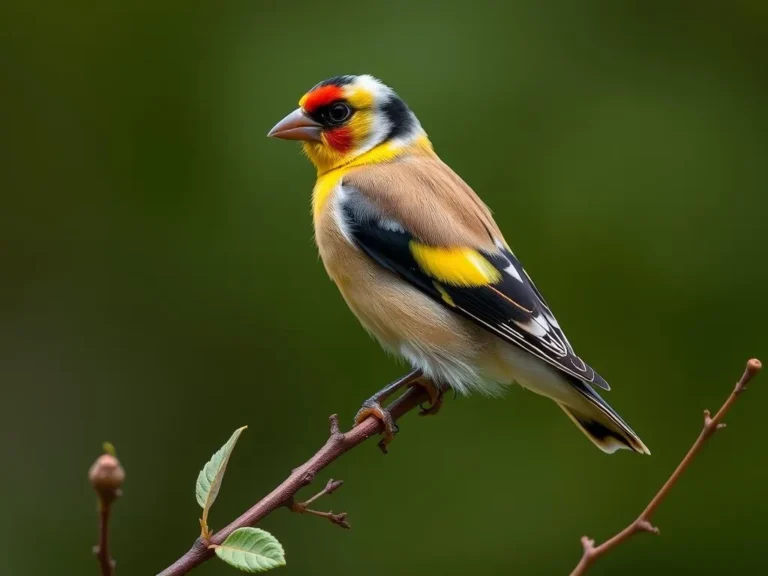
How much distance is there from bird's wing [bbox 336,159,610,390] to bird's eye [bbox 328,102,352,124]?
0.44 m

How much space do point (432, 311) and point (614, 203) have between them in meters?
2.45

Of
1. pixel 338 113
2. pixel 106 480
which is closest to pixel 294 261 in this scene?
pixel 338 113

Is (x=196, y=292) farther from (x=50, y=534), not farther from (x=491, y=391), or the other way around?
(x=491, y=391)

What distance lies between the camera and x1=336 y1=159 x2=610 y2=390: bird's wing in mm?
3502

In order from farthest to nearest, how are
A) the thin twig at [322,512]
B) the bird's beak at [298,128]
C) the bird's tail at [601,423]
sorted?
the bird's beak at [298,128] < the bird's tail at [601,423] < the thin twig at [322,512]

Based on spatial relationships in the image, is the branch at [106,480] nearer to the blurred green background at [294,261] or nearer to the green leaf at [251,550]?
the green leaf at [251,550]

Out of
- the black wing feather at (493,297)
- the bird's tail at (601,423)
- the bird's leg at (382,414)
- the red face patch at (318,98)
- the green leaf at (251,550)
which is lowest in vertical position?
the bird's tail at (601,423)

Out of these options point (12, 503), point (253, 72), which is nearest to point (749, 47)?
point (253, 72)

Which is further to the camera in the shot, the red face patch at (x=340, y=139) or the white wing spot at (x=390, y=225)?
the red face patch at (x=340, y=139)

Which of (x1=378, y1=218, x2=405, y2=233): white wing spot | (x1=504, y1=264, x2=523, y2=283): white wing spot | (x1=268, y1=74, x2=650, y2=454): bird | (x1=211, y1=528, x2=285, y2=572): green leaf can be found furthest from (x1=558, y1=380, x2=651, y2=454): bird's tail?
(x1=211, y1=528, x2=285, y2=572): green leaf

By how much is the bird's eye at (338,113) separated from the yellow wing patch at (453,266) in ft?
2.75

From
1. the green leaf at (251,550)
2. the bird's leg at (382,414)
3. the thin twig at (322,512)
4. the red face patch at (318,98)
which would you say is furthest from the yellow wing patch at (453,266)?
the green leaf at (251,550)

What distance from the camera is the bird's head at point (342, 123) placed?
4176 mm

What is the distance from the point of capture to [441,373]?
3.59 m
